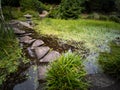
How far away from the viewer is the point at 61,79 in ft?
13.2

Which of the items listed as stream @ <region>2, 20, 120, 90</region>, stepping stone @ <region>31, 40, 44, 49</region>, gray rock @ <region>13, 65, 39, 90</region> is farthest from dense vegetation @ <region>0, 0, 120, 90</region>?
stepping stone @ <region>31, 40, 44, 49</region>

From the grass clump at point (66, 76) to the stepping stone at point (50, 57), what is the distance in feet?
3.61

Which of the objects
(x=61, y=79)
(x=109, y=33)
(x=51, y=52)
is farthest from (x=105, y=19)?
(x=61, y=79)

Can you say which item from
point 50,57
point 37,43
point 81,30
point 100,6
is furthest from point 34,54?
point 100,6

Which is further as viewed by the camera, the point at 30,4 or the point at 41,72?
the point at 30,4

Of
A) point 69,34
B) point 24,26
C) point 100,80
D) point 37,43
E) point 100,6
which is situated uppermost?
point 24,26

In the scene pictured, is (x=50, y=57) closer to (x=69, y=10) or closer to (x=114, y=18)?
(x=69, y=10)

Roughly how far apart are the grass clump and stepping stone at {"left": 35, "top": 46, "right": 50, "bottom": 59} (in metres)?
1.45

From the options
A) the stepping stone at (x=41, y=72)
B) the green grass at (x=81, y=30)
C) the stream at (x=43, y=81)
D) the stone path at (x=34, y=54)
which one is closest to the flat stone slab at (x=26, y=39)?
the stone path at (x=34, y=54)

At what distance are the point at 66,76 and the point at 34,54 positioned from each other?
7.18ft

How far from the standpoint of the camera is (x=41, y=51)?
19.7ft

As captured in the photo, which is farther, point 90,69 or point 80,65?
point 90,69

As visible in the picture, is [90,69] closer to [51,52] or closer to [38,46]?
[51,52]

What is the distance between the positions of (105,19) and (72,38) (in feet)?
15.8
